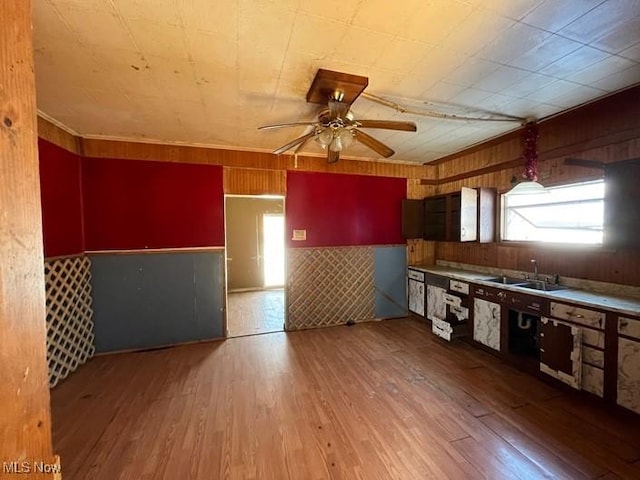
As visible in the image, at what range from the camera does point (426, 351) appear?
134 inches

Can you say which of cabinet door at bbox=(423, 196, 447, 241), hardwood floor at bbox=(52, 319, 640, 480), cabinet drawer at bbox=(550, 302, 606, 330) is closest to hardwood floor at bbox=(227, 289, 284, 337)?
hardwood floor at bbox=(52, 319, 640, 480)

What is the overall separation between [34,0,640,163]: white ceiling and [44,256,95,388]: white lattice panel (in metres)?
1.58

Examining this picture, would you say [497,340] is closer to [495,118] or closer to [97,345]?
[495,118]

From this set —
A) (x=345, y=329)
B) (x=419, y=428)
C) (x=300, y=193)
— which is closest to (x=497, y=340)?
(x=419, y=428)

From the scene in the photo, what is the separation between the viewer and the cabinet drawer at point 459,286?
11.6 ft

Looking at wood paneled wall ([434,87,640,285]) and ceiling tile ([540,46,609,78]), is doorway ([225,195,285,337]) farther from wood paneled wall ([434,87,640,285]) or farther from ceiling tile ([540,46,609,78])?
ceiling tile ([540,46,609,78])

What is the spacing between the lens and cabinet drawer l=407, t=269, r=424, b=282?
173 inches

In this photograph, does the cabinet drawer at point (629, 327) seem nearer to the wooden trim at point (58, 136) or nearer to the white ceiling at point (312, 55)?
the white ceiling at point (312, 55)

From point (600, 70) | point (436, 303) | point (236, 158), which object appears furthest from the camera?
point (436, 303)

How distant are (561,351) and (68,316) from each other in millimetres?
4885

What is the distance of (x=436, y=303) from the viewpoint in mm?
4055

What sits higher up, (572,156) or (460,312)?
(572,156)

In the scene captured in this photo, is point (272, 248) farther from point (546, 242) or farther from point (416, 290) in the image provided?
point (546, 242)
